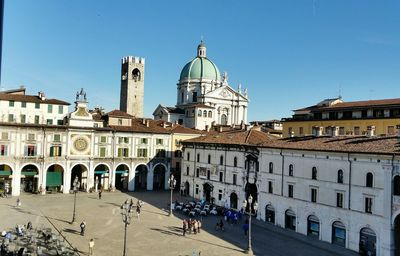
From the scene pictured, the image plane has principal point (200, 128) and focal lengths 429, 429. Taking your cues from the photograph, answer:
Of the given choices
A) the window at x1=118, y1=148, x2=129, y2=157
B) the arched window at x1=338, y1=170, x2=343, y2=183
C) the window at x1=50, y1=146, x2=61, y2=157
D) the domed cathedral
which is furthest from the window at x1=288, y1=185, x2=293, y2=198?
the domed cathedral

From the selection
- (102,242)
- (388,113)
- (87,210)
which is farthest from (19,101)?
(388,113)

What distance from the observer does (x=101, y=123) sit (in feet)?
197

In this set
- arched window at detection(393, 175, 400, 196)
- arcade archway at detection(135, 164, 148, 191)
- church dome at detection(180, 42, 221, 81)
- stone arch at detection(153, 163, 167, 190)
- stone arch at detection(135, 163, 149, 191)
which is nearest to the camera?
arched window at detection(393, 175, 400, 196)

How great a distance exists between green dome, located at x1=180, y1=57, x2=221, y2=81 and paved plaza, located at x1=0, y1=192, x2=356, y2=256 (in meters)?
49.8

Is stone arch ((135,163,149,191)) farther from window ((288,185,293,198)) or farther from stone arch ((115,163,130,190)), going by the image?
window ((288,185,293,198))

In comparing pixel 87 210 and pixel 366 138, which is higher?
pixel 366 138

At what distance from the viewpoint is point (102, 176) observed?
6084cm

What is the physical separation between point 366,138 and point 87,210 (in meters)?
28.3

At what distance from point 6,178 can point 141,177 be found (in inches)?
753

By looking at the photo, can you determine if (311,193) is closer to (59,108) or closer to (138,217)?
(138,217)

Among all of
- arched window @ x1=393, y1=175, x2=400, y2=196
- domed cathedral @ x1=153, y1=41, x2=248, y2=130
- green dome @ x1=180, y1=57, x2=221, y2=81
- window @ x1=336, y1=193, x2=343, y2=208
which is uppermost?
green dome @ x1=180, y1=57, x2=221, y2=81

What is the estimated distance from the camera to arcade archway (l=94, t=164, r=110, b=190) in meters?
60.3

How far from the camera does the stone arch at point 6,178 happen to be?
5288 cm

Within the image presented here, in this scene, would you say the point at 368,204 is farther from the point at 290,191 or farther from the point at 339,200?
the point at 290,191
